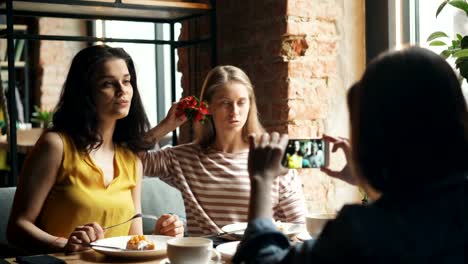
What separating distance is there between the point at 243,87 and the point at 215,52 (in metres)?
0.66

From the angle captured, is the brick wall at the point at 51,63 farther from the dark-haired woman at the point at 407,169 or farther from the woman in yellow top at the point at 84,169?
the dark-haired woman at the point at 407,169

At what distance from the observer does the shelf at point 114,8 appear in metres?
2.61

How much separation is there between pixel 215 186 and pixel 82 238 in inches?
24.7

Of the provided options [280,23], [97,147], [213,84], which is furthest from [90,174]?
[280,23]

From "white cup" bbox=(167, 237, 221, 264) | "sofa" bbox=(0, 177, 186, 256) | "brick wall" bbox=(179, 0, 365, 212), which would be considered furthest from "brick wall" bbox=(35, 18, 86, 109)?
"white cup" bbox=(167, 237, 221, 264)

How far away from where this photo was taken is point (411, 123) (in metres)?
0.89

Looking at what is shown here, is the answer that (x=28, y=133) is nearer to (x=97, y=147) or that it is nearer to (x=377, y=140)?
(x=97, y=147)

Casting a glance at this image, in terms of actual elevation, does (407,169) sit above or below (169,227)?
above

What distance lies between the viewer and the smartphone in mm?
1355

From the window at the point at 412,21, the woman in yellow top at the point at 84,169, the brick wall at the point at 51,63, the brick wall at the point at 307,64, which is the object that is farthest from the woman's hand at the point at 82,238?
the brick wall at the point at 51,63

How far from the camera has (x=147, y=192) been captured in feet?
8.16

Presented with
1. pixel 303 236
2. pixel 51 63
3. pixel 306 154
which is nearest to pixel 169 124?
pixel 303 236

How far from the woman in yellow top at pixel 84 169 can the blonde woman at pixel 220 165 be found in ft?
0.59

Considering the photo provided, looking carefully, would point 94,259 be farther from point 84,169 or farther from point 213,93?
point 213,93
